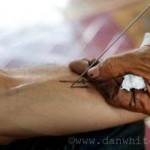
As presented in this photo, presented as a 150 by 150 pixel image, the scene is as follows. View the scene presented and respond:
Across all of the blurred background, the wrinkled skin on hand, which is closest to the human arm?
the wrinkled skin on hand

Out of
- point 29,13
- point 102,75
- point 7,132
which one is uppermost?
point 29,13

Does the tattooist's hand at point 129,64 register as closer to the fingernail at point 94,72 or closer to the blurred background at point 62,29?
the fingernail at point 94,72

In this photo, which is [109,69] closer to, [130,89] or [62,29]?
[130,89]

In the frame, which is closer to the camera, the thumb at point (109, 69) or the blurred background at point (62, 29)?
the thumb at point (109, 69)

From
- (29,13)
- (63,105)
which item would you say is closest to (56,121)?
(63,105)

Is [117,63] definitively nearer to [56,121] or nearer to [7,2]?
[56,121]

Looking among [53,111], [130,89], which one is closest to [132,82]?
[130,89]

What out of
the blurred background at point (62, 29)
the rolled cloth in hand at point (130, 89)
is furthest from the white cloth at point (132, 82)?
the blurred background at point (62, 29)

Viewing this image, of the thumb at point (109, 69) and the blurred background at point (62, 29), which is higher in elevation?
the blurred background at point (62, 29)
